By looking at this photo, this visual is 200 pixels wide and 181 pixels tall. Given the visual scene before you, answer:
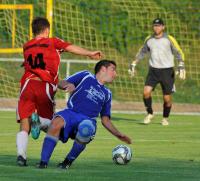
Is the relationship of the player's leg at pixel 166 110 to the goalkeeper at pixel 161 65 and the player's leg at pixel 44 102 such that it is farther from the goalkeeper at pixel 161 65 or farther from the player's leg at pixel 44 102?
the player's leg at pixel 44 102

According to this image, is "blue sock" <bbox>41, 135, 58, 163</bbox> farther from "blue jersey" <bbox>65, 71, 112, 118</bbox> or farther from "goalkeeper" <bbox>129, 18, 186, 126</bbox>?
"goalkeeper" <bbox>129, 18, 186, 126</bbox>

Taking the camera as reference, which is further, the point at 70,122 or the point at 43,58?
the point at 43,58

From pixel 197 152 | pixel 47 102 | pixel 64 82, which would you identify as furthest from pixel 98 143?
pixel 64 82

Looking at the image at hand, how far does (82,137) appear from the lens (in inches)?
444

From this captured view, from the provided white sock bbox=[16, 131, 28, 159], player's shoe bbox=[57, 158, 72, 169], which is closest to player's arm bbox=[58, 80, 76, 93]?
player's shoe bbox=[57, 158, 72, 169]

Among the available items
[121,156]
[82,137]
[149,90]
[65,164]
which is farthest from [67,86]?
[149,90]

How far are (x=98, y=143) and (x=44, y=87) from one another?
136 inches

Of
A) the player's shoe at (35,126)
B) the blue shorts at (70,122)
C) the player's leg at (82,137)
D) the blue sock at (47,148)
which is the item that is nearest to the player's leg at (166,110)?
the player's shoe at (35,126)

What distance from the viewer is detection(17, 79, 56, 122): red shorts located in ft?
40.2

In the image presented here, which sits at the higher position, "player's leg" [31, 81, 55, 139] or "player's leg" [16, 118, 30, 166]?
"player's leg" [31, 81, 55, 139]

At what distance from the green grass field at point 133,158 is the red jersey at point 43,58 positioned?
106 centimetres

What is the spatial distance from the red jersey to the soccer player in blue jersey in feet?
2.31

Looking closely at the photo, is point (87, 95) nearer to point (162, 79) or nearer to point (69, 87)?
point (69, 87)

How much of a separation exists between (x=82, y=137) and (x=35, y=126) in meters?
0.72
